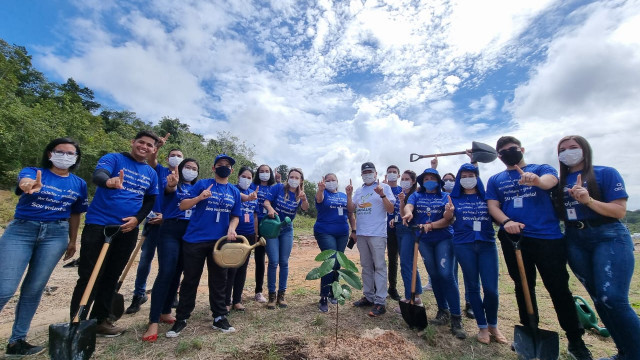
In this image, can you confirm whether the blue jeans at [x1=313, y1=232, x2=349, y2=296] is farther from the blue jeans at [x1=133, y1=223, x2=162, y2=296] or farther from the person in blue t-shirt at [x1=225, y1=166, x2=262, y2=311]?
the blue jeans at [x1=133, y1=223, x2=162, y2=296]

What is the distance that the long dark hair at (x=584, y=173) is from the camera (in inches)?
109

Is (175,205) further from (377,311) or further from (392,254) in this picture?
(392,254)

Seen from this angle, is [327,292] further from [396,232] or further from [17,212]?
[17,212]

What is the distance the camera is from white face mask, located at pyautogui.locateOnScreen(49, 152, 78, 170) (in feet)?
10.1

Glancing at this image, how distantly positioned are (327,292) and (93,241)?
313 centimetres

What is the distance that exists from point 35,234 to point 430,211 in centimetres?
471

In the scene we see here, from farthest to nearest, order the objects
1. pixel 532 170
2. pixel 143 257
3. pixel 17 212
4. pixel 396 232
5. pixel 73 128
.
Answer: pixel 73 128
pixel 396 232
pixel 143 257
pixel 532 170
pixel 17 212

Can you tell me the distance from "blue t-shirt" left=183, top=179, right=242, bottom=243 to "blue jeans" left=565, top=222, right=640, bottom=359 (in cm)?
392

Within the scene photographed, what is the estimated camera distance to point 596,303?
8.98ft

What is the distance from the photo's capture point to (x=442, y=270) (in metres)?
3.82

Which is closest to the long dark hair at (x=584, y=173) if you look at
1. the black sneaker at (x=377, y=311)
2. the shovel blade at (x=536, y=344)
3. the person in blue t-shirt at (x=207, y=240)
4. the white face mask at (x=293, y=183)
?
the shovel blade at (x=536, y=344)

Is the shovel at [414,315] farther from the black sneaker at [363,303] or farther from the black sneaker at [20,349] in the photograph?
the black sneaker at [20,349]

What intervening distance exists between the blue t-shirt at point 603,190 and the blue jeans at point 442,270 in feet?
4.73

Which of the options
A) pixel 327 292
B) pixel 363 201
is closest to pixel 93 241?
pixel 327 292
